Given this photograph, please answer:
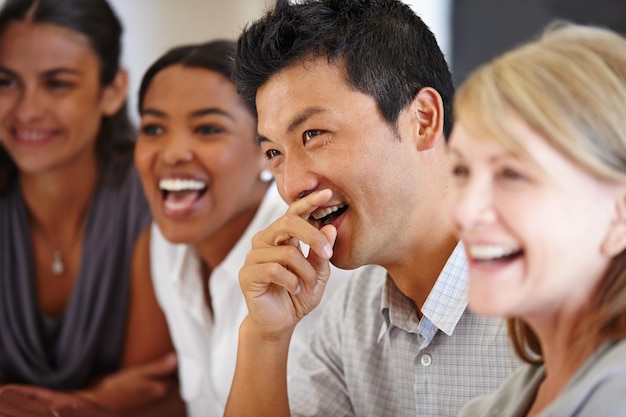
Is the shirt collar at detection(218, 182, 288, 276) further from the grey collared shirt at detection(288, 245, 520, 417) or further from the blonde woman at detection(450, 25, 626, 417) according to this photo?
the blonde woman at detection(450, 25, 626, 417)

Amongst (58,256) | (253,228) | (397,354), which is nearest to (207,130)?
(253,228)

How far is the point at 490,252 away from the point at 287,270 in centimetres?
43

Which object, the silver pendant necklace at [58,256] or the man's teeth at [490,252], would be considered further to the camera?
the silver pendant necklace at [58,256]

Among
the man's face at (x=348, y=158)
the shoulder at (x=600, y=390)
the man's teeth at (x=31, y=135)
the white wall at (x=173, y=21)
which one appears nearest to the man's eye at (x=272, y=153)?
the man's face at (x=348, y=158)

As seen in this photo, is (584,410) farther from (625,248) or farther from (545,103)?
(545,103)

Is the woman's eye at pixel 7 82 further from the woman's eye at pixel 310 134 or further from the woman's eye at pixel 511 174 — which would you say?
the woman's eye at pixel 511 174

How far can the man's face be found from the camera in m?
1.04

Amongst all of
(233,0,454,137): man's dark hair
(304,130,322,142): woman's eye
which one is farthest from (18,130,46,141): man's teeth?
(304,130,322,142): woman's eye

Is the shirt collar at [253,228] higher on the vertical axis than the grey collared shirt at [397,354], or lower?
higher

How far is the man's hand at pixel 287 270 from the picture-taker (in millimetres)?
1022

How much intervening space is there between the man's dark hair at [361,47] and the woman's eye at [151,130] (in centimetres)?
57

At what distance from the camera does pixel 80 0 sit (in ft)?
6.29

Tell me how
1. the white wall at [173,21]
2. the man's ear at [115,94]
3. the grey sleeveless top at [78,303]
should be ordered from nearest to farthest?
1. the grey sleeveless top at [78,303]
2. the man's ear at [115,94]
3. the white wall at [173,21]

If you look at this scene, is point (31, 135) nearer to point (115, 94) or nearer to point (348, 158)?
point (115, 94)
